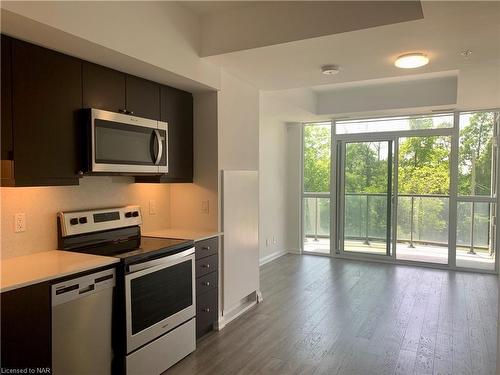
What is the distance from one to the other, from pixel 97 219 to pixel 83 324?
2.97 ft

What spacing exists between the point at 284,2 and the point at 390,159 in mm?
3953

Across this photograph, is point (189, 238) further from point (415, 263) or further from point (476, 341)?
point (415, 263)

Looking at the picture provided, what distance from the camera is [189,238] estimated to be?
10.1ft

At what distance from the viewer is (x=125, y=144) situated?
2.73m

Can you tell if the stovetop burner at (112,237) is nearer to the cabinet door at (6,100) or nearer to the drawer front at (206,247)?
the drawer front at (206,247)

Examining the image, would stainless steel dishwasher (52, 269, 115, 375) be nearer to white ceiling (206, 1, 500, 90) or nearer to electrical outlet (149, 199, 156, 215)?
electrical outlet (149, 199, 156, 215)

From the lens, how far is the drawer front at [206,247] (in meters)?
3.15

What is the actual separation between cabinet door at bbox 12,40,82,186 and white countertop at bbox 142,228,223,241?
3.33ft

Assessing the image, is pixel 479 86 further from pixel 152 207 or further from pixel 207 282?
pixel 152 207

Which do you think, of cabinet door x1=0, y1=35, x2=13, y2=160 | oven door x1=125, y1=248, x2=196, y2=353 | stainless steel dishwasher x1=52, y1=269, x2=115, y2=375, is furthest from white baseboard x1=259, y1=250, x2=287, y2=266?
cabinet door x1=0, y1=35, x2=13, y2=160

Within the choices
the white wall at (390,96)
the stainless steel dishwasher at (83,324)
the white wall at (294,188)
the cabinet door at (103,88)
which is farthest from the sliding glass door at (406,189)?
the stainless steel dishwasher at (83,324)

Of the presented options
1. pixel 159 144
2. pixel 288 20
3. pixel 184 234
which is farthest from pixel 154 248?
pixel 288 20

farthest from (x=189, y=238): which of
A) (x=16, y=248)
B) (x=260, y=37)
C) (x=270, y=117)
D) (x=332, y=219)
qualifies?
(x=332, y=219)

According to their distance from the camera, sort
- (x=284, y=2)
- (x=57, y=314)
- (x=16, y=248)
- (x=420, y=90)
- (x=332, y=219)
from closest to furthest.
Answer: (x=57, y=314) < (x=16, y=248) < (x=284, y=2) < (x=420, y=90) < (x=332, y=219)
